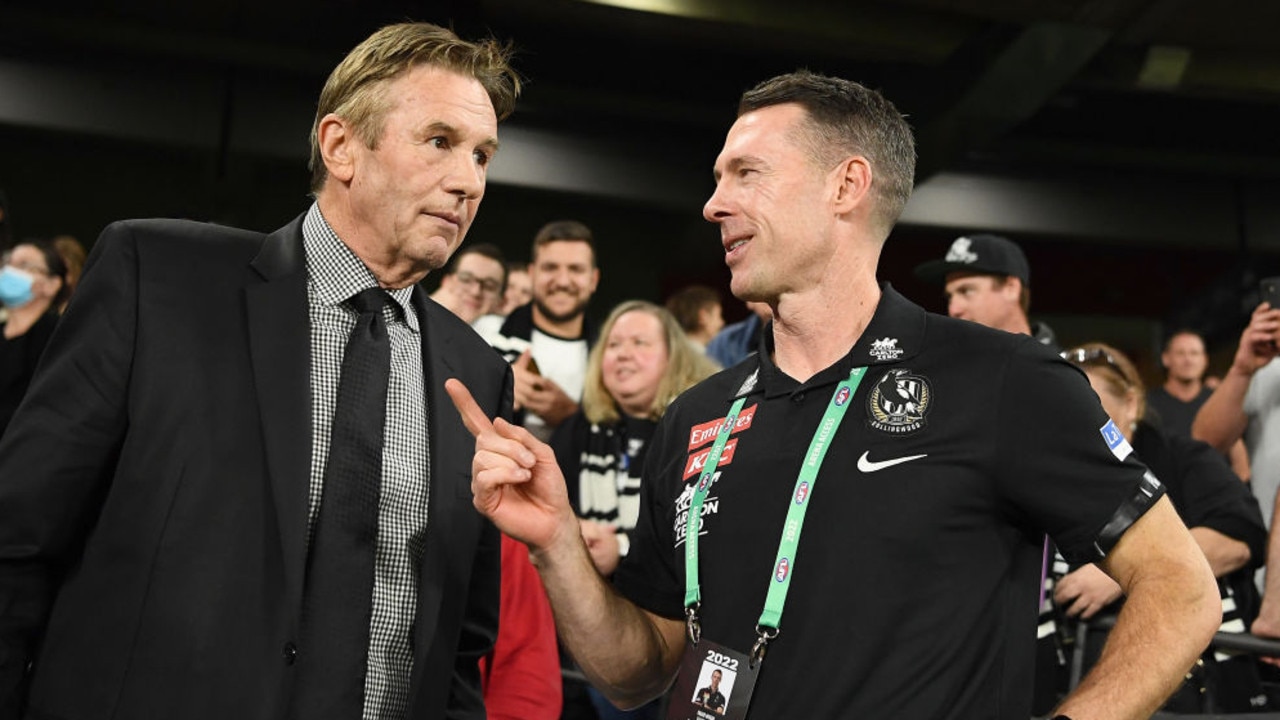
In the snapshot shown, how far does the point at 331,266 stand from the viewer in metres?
1.76

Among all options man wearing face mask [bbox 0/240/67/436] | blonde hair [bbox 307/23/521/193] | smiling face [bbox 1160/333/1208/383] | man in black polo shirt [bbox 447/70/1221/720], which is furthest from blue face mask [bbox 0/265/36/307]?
smiling face [bbox 1160/333/1208/383]

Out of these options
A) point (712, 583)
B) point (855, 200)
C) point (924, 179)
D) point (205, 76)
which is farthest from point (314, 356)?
point (924, 179)

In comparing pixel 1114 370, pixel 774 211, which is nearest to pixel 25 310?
pixel 774 211

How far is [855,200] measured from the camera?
1.88 metres

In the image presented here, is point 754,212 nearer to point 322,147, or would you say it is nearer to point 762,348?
point 762,348

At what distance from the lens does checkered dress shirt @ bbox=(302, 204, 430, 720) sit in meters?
1.64

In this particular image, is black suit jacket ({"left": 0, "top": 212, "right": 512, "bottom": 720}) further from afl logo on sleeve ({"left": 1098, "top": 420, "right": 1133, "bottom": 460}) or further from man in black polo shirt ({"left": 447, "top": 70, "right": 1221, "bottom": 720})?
afl logo on sleeve ({"left": 1098, "top": 420, "right": 1133, "bottom": 460})

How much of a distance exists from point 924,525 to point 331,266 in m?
0.89

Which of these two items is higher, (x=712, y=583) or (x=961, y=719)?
(x=712, y=583)

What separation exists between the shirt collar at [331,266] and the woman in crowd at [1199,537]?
1.86m

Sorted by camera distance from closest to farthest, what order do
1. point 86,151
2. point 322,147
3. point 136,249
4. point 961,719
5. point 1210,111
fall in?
1. point 961,719
2. point 136,249
3. point 322,147
4. point 86,151
5. point 1210,111

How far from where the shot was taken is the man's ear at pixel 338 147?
1.81 meters

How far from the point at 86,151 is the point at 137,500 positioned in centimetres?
751

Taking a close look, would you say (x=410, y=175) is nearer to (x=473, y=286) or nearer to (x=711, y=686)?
(x=711, y=686)
